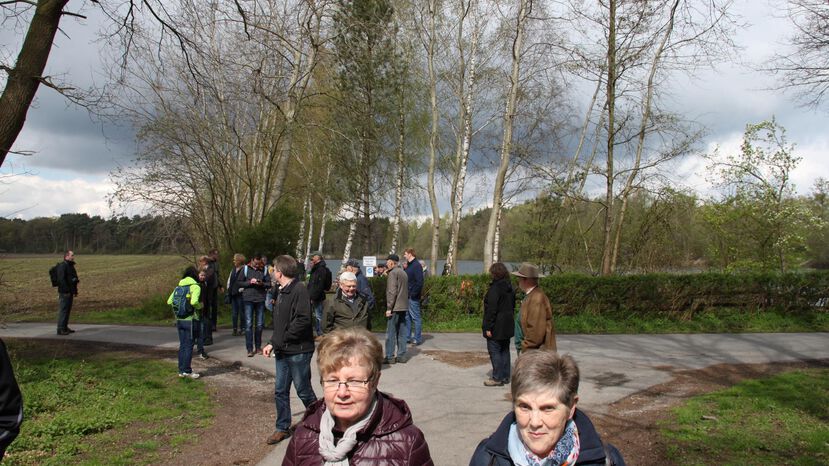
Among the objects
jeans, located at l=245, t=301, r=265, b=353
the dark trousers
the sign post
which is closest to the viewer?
jeans, located at l=245, t=301, r=265, b=353

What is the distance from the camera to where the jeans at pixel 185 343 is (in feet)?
29.7

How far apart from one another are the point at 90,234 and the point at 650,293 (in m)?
36.6

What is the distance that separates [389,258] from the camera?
1240cm

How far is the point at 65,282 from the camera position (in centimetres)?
1374

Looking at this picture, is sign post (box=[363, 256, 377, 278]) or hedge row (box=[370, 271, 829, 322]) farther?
sign post (box=[363, 256, 377, 278])

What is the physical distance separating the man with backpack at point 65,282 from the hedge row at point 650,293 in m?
7.73

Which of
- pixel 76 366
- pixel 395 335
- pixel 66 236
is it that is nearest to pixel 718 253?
pixel 395 335

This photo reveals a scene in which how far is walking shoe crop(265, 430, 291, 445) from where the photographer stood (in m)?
6.25

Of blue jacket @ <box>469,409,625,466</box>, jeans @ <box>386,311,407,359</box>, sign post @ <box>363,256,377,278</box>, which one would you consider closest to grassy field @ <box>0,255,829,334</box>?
jeans @ <box>386,311,407,359</box>

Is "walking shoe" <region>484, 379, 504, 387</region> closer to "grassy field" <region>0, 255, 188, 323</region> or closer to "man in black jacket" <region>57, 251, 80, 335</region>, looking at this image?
"grassy field" <region>0, 255, 188, 323</region>

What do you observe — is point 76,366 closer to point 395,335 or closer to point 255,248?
point 395,335

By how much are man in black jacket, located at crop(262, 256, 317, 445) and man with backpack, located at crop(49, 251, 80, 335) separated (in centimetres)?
1005

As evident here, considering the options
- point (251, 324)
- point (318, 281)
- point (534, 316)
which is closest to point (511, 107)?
point (318, 281)

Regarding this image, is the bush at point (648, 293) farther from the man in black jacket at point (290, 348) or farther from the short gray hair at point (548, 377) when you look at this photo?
the short gray hair at point (548, 377)
